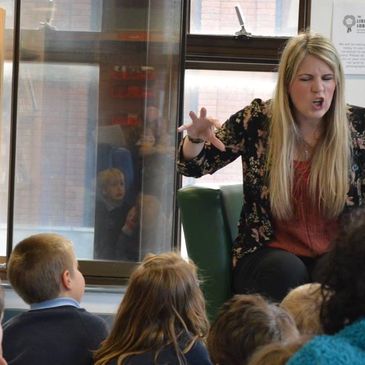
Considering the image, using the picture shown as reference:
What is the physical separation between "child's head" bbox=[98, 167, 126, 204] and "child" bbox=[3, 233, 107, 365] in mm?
1388

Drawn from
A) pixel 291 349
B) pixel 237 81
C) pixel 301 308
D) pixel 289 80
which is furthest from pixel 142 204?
pixel 291 349

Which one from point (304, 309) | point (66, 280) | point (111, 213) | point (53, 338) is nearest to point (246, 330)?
point (304, 309)

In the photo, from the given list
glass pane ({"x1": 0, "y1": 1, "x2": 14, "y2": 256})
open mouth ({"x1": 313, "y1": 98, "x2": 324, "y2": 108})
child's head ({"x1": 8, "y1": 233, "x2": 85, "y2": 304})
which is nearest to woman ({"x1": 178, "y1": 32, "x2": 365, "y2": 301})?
open mouth ({"x1": 313, "y1": 98, "x2": 324, "y2": 108})

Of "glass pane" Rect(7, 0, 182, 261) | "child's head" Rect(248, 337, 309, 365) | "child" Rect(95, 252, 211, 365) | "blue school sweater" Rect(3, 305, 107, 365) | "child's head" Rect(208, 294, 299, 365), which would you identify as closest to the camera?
"child's head" Rect(248, 337, 309, 365)

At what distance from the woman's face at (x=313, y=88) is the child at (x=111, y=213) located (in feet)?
4.53

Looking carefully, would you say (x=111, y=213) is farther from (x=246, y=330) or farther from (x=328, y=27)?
(x=246, y=330)

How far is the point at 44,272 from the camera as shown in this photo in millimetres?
2264

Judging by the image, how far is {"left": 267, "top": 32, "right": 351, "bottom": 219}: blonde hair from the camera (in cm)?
248

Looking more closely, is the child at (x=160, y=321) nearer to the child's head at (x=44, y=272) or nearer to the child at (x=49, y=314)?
the child at (x=49, y=314)

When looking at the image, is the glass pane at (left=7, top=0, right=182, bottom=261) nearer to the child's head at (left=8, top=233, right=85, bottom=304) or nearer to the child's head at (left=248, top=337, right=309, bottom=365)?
the child's head at (left=8, top=233, right=85, bottom=304)

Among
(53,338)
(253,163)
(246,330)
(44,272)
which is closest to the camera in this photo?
(246,330)

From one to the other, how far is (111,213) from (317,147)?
1452mm

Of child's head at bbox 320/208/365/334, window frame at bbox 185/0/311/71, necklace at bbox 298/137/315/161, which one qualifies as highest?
window frame at bbox 185/0/311/71

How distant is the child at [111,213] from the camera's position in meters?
3.76
